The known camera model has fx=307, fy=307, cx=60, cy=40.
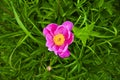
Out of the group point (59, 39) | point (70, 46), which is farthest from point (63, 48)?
point (70, 46)

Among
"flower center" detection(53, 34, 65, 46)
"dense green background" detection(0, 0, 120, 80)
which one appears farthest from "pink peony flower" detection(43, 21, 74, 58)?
"dense green background" detection(0, 0, 120, 80)

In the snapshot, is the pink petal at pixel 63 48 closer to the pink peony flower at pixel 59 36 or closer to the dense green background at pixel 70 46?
the pink peony flower at pixel 59 36

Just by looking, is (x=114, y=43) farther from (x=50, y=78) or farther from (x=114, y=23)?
(x=50, y=78)

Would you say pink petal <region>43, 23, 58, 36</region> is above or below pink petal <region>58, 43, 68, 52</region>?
above

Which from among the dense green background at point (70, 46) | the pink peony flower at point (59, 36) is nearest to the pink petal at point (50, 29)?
the pink peony flower at point (59, 36)

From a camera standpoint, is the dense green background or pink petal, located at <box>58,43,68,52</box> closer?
pink petal, located at <box>58,43,68,52</box>

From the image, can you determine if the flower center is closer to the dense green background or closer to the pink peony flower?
the pink peony flower

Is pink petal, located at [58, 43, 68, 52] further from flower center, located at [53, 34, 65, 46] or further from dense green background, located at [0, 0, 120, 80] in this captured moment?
dense green background, located at [0, 0, 120, 80]

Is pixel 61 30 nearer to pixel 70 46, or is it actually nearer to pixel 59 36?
pixel 59 36
